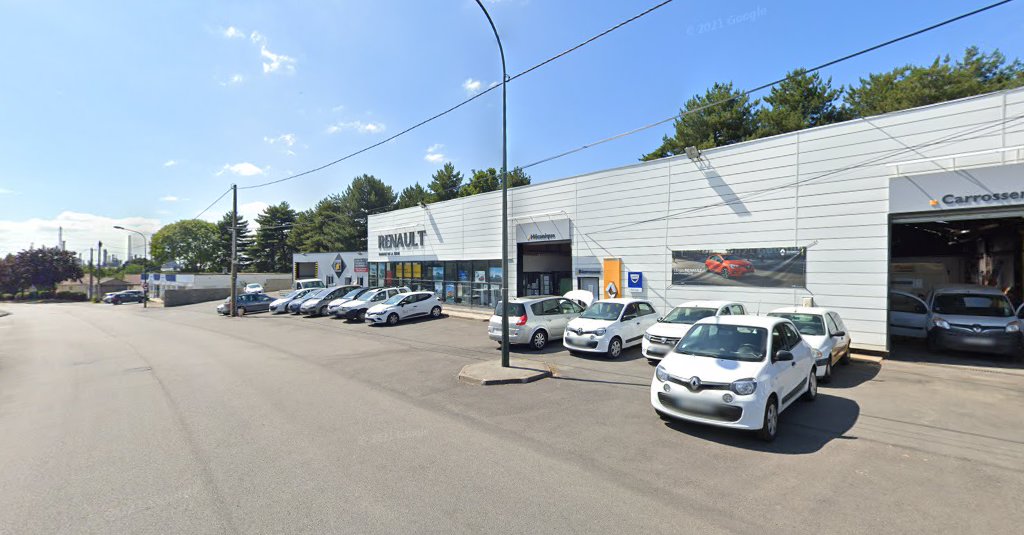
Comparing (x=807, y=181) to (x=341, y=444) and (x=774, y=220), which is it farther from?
(x=341, y=444)

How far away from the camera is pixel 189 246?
88312mm

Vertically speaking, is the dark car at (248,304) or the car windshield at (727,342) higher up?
the car windshield at (727,342)

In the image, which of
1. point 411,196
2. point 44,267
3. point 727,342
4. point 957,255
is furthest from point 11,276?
point 957,255

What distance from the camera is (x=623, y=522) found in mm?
3869

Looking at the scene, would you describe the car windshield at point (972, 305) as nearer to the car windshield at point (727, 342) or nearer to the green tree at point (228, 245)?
the car windshield at point (727, 342)

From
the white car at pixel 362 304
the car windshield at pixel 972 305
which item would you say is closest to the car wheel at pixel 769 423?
the car windshield at pixel 972 305

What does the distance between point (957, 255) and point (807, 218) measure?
53.0ft

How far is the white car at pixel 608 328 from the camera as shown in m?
11.8

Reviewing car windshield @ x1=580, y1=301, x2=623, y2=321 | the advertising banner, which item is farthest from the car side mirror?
the advertising banner

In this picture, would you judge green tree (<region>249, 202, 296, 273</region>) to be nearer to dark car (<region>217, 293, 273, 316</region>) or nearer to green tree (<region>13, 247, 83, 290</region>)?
green tree (<region>13, 247, 83, 290</region>)

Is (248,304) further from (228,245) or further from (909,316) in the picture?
(228,245)

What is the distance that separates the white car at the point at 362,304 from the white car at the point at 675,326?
46.7 ft

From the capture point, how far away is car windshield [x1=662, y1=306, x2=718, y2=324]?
37.7 feet

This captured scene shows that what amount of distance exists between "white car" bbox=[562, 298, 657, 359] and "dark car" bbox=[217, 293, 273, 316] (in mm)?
25888
